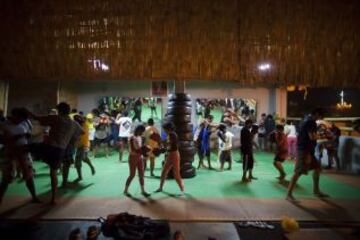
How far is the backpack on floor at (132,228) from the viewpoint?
480cm

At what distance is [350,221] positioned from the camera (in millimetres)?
5727

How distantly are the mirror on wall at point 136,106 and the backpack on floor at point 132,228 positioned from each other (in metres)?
12.0

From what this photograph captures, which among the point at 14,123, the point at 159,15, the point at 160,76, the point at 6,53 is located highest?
the point at 159,15

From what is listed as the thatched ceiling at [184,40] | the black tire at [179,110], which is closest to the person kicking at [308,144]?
the thatched ceiling at [184,40]

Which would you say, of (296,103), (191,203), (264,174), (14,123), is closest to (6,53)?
(14,123)

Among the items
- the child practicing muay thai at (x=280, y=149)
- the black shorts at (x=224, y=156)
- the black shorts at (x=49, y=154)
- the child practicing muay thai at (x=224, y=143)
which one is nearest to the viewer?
the black shorts at (x=49, y=154)

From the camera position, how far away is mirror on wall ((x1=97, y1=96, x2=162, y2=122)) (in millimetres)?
17016

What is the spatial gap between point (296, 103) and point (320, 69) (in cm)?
1335

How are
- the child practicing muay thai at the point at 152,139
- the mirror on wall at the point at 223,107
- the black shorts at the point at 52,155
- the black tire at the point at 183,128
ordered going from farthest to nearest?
the mirror on wall at the point at 223,107
the black tire at the point at 183,128
the child practicing muay thai at the point at 152,139
the black shorts at the point at 52,155

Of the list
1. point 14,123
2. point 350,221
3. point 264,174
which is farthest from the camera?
point 264,174

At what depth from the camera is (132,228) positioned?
4938 millimetres

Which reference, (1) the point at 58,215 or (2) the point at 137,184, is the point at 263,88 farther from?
(1) the point at 58,215

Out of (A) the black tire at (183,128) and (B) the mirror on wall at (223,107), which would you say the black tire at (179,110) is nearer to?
(A) the black tire at (183,128)

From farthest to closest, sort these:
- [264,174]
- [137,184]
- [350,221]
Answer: [264,174] < [137,184] < [350,221]
